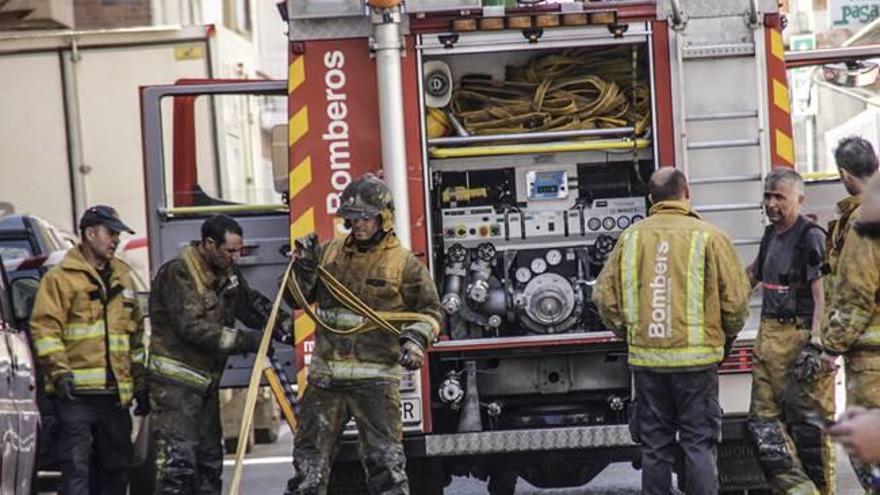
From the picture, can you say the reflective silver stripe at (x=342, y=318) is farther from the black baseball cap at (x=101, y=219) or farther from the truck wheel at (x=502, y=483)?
the truck wheel at (x=502, y=483)

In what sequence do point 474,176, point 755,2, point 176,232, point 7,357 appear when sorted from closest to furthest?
1. point 7,357
2. point 755,2
3. point 474,176
4. point 176,232

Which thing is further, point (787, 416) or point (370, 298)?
point (787, 416)

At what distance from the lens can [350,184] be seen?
9.45m

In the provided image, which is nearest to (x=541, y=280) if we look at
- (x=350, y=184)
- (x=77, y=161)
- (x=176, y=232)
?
(x=350, y=184)

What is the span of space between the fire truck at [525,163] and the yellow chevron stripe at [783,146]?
11 millimetres

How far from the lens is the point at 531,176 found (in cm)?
1044

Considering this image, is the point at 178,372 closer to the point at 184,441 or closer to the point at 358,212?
the point at 184,441

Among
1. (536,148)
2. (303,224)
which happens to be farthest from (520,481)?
(303,224)

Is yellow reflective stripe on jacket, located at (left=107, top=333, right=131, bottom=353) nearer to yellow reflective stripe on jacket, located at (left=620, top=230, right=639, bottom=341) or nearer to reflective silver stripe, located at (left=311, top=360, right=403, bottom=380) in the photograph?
reflective silver stripe, located at (left=311, top=360, right=403, bottom=380)

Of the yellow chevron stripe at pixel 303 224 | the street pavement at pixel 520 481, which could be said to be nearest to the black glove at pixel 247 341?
the yellow chevron stripe at pixel 303 224

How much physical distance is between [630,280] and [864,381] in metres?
1.22

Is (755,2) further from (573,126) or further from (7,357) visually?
(7,357)

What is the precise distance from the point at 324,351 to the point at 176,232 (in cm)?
207

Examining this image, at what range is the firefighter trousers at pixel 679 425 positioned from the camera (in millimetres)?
9242
